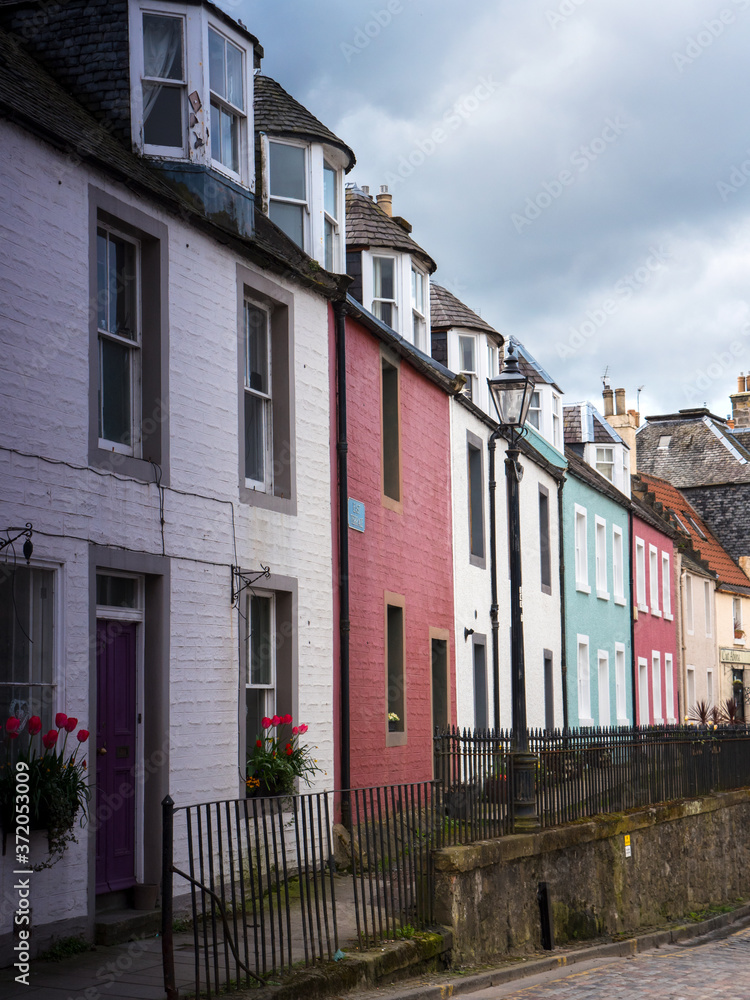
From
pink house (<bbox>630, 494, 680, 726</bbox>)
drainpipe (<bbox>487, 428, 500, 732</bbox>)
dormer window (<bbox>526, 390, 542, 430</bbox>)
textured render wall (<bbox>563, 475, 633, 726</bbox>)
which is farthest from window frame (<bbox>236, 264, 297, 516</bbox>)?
pink house (<bbox>630, 494, 680, 726</bbox>)

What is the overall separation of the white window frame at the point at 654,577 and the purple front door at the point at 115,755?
26.2 metres

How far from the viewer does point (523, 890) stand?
40.1 feet

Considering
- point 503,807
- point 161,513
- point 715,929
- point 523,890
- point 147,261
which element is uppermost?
point 147,261

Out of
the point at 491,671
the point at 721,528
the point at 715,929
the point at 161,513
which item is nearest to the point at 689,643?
the point at 721,528

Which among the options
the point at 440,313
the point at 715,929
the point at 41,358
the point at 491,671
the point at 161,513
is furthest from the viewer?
the point at 440,313

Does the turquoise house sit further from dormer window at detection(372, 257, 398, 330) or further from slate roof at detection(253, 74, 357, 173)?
slate roof at detection(253, 74, 357, 173)

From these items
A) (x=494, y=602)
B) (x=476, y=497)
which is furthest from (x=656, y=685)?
(x=476, y=497)

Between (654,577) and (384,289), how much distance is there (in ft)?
63.6

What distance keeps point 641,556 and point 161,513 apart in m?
25.2

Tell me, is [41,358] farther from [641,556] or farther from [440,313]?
[641,556]

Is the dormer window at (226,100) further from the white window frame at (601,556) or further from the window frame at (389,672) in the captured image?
the white window frame at (601,556)

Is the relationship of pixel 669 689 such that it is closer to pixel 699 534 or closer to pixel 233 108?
pixel 699 534

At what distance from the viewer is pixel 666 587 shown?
120 feet

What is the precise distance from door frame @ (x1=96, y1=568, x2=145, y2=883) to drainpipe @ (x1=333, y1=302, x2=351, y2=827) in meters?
3.84
